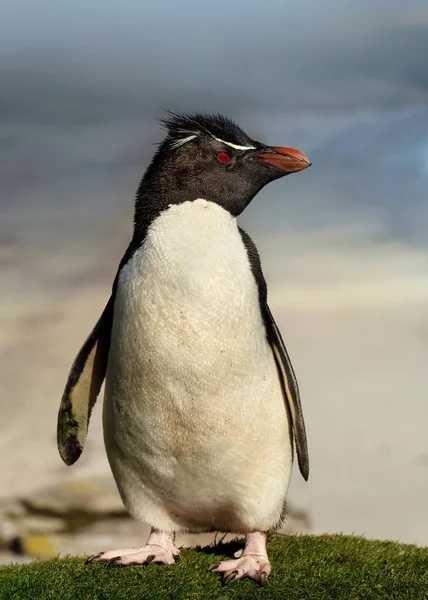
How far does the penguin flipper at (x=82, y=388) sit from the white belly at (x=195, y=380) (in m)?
0.21

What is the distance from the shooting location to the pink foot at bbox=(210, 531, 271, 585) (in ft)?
11.1

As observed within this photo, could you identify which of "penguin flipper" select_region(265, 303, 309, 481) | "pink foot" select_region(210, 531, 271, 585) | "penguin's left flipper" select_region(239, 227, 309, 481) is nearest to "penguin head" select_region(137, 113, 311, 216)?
"penguin's left flipper" select_region(239, 227, 309, 481)

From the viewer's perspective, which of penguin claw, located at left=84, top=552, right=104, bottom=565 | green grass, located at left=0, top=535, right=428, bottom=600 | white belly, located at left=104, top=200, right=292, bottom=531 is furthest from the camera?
penguin claw, located at left=84, top=552, right=104, bottom=565

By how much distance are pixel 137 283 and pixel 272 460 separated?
0.92 metres

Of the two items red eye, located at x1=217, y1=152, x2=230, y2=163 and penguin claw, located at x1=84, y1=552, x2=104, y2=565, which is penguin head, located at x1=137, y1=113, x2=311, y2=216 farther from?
penguin claw, located at x1=84, y1=552, x2=104, y2=565

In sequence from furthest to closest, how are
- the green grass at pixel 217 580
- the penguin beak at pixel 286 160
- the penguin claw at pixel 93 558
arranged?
the penguin claw at pixel 93 558 < the penguin beak at pixel 286 160 < the green grass at pixel 217 580

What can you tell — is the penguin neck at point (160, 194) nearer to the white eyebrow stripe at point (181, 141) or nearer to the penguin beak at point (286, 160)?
the white eyebrow stripe at point (181, 141)

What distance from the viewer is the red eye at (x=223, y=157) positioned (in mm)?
3406

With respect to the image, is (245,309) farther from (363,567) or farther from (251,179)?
(363,567)

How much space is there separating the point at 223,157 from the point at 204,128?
0.52 feet

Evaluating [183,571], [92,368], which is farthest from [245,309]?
[183,571]

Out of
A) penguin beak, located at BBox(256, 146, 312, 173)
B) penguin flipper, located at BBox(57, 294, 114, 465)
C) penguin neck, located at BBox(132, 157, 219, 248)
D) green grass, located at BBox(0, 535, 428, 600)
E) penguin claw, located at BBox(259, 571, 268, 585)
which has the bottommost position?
green grass, located at BBox(0, 535, 428, 600)

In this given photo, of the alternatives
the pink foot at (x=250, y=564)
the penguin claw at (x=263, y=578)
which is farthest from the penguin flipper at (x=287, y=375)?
the penguin claw at (x=263, y=578)

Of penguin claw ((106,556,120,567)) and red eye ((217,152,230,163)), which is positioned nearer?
red eye ((217,152,230,163))
